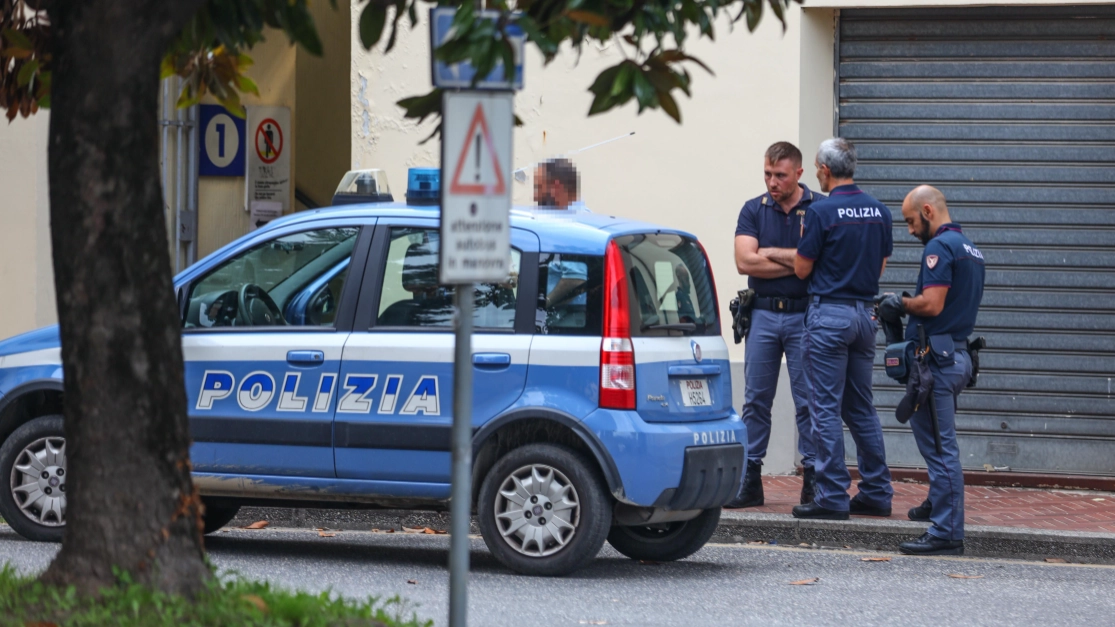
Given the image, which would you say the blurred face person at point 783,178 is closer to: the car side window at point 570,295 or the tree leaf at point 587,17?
Answer: the car side window at point 570,295

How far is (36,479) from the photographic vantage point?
7.34 m

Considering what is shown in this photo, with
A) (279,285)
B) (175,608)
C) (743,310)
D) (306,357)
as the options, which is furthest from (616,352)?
(175,608)

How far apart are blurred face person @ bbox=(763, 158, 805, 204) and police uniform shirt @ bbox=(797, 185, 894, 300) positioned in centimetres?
37

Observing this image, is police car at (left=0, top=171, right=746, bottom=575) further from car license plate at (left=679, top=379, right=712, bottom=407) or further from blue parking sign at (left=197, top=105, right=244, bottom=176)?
blue parking sign at (left=197, top=105, right=244, bottom=176)

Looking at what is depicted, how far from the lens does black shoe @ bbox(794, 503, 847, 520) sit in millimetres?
8414

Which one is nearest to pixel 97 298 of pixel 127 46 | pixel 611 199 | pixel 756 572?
pixel 127 46

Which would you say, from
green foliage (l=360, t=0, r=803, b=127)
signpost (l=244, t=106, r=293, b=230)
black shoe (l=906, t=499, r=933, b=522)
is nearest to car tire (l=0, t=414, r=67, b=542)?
green foliage (l=360, t=0, r=803, b=127)

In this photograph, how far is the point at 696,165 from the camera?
1088 centimetres

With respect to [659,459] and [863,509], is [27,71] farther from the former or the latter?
[863,509]

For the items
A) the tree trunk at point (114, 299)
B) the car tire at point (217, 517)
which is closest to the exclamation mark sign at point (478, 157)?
the tree trunk at point (114, 299)

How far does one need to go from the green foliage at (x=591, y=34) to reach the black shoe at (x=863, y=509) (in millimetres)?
4415

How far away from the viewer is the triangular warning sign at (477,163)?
14.4 ft

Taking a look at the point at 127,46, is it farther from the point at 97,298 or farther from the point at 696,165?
the point at 696,165

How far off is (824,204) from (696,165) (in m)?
2.59
